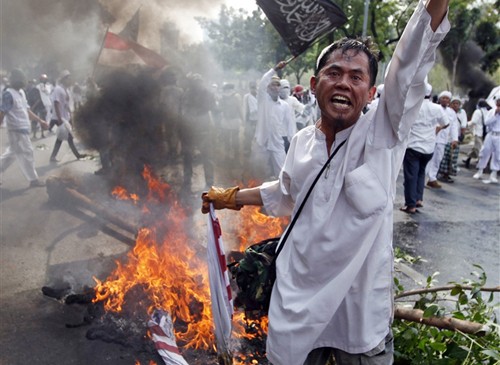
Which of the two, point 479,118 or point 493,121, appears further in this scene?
point 479,118

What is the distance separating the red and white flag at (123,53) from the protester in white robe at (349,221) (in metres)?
5.57

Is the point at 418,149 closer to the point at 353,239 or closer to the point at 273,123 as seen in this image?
the point at 273,123

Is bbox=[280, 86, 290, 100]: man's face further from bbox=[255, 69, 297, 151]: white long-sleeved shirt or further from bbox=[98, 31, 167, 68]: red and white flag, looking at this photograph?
bbox=[98, 31, 167, 68]: red and white flag

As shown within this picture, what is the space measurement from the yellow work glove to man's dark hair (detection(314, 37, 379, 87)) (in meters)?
0.90

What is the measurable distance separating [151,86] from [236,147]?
19.0 ft

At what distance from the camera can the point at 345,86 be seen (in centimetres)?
186

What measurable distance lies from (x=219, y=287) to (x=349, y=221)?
1027 millimetres

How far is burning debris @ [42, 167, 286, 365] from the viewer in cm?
334

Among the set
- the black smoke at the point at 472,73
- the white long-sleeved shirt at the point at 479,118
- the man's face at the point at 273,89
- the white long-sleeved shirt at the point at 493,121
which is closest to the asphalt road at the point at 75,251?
the man's face at the point at 273,89

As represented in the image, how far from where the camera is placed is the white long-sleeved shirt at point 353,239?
176cm

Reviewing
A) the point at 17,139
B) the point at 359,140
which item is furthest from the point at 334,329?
the point at 17,139

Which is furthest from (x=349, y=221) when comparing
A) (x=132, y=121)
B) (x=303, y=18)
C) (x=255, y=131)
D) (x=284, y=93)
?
(x=284, y=93)

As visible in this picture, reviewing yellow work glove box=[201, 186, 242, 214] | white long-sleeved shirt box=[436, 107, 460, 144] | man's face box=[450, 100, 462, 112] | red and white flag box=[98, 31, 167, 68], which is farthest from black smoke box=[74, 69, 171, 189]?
man's face box=[450, 100, 462, 112]

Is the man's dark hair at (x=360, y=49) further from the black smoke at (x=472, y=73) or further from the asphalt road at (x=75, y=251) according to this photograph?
the black smoke at (x=472, y=73)
